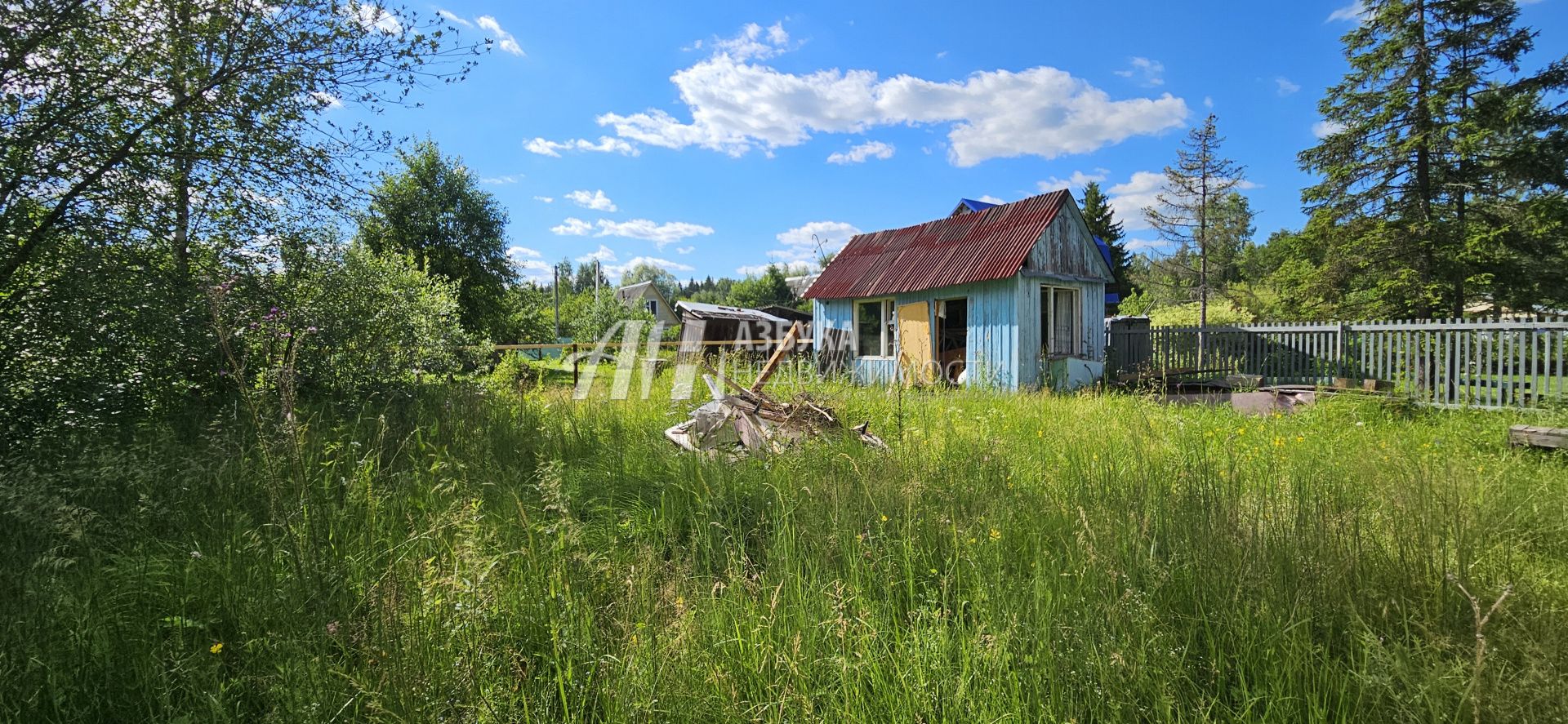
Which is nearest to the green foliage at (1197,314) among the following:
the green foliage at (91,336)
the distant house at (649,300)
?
the distant house at (649,300)

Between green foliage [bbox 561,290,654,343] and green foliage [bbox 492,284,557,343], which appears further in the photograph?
green foliage [bbox 561,290,654,343]

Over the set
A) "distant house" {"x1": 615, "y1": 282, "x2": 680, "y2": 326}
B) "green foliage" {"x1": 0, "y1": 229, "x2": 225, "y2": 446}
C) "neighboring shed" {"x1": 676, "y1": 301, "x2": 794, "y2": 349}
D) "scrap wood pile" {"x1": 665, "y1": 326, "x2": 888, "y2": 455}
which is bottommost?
"scrap wood pile" {"x1": 665, "y1": 326, "x2": 888, "y2": 455}

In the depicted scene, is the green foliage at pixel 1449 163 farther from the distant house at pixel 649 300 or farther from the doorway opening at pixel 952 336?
the distant house at pixel 649 300

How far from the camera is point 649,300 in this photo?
59.5 meters

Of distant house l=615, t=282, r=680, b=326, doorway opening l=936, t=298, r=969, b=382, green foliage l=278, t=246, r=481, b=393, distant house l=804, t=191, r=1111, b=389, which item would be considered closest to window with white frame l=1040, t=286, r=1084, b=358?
distant house l=804, t=191, r=1111, b=389

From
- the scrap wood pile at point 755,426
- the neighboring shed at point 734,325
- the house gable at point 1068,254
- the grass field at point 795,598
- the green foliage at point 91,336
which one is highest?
the house gable at point 1068,254

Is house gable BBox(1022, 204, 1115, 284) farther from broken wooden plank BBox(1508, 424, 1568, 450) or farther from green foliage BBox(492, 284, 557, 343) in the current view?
green foliage BBox(492, 284, 557, 343)

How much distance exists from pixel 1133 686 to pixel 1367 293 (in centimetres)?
2241

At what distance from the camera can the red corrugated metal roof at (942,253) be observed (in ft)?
38.4

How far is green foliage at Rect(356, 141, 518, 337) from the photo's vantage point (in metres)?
22.3

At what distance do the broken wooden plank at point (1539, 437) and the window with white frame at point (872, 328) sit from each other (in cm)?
948

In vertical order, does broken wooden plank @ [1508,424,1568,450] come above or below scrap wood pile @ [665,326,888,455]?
below

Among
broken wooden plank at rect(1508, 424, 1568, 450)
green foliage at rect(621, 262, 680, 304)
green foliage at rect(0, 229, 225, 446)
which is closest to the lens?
green foliage at rect(0, 229, 225, 446)

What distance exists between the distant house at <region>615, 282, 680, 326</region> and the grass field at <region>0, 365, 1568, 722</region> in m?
39.2
